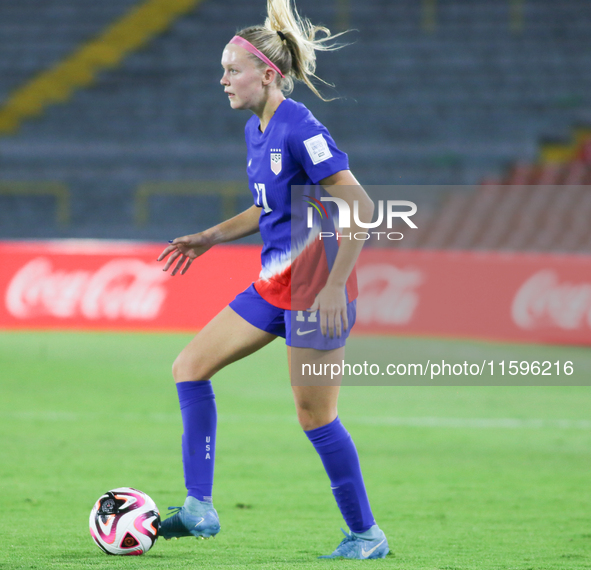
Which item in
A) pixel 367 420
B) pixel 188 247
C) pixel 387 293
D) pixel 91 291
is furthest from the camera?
pixel 91 291

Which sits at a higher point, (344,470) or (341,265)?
(341,265)

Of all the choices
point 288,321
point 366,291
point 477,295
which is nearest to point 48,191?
point 366,291

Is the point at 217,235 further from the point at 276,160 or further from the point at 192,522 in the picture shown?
the point at 192,522

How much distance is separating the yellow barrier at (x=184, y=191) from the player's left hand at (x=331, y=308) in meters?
12.6

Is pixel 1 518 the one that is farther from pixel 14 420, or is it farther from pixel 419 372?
pixel 419 372

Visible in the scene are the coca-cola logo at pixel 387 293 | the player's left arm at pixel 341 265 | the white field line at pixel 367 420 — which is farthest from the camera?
the coca-cola logo at pixel 387 293

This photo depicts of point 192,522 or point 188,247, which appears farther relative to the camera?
point 188,247

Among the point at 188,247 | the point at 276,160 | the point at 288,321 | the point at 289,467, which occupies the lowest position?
the point at 289,467

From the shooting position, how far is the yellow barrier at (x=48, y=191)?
1616 cm

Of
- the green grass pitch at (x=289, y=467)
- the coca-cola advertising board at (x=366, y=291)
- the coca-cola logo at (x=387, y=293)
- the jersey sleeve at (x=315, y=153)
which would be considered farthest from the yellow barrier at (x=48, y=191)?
the jersey sleeve at (x=315, y=153)

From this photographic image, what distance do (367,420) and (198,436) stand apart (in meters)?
3.34

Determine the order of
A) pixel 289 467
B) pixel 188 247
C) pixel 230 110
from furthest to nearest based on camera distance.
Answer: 1. pixel 230 110
2. pixel 289 467
3. pixel 188 247

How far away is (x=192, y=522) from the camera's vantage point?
11.3 feet

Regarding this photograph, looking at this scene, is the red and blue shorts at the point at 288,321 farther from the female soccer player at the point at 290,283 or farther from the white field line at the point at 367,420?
the white field line at the point at 367,420
